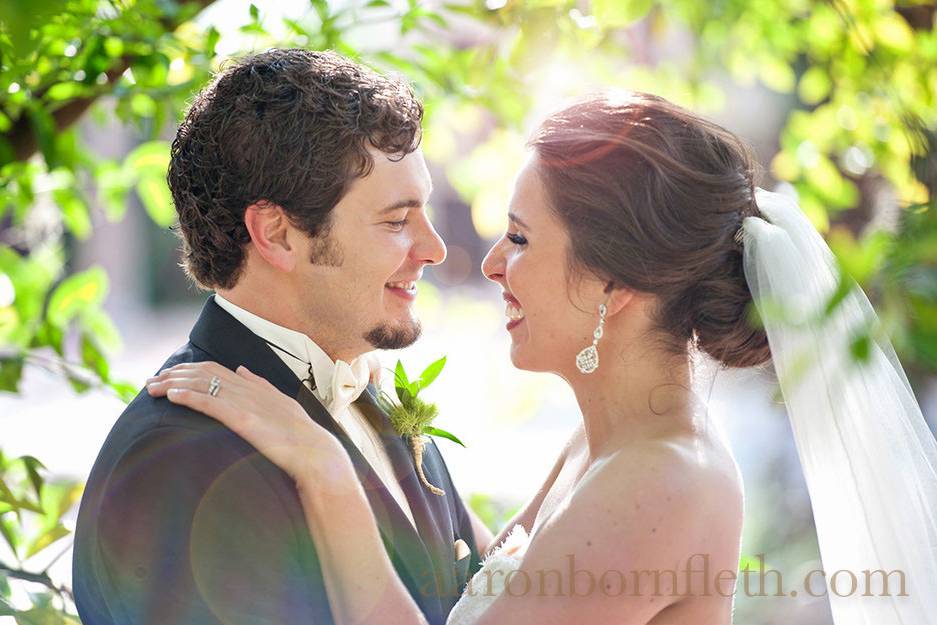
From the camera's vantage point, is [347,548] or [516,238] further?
[516,238]

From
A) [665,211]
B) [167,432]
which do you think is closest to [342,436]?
[167,432]

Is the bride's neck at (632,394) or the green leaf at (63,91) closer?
the bride's neck at (632,394)

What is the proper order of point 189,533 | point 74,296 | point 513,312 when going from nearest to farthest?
Result: point 189,533
point 513,312
point 74,296

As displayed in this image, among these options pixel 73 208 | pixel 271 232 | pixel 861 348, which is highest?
pixel 861 348

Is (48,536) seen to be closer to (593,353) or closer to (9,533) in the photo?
(9,533)

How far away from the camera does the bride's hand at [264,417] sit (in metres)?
2.25

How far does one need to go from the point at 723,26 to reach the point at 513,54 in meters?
1.06

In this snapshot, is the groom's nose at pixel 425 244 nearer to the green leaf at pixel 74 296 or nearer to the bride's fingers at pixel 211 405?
the bride's fingers at pixel 211 405

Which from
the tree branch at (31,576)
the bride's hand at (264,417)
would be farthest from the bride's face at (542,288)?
the tree branch at (31,576)

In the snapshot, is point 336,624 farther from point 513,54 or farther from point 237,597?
point 513,54

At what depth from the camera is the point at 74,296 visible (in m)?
3.12

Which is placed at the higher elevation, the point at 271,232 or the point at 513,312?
the point at 271,232

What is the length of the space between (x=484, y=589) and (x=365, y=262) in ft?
2.87

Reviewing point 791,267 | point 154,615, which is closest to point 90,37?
point 154,615
